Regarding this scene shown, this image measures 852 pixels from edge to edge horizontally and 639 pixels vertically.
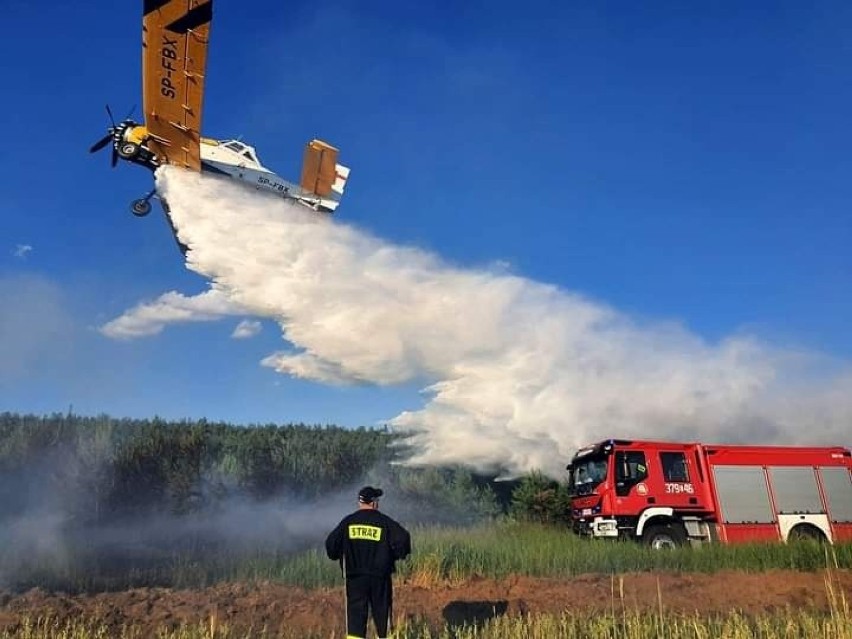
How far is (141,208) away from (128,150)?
1.84 m

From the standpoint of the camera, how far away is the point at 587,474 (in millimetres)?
19047

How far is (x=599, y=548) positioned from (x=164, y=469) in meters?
16.0

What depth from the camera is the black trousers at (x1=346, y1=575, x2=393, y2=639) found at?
7.82 meters

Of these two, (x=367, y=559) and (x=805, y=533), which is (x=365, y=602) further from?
(x=805, y=533)

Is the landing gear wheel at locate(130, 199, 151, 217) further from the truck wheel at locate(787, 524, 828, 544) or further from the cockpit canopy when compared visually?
the truck wheel at locate(787, 524, 828, 544)

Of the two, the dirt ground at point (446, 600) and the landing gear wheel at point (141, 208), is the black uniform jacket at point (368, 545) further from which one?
the landing gear wheel at point (141, 208)

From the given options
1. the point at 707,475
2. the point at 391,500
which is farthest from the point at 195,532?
the point at 707,475

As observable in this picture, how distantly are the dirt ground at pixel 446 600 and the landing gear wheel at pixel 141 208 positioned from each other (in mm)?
9440

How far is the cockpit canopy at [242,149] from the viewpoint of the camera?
20.6m

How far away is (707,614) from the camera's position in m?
11.1

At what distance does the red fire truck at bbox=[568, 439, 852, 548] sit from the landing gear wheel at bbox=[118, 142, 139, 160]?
47.1ft

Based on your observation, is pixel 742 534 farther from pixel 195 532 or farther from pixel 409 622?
pixel 195 532

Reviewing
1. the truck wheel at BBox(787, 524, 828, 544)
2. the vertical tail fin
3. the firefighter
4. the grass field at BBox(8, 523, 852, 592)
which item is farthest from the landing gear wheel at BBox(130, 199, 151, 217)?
the truck wheel at BBox(787, 524, 828, 544)

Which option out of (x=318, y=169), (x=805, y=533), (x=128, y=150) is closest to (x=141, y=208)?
(x=128, y=150)
